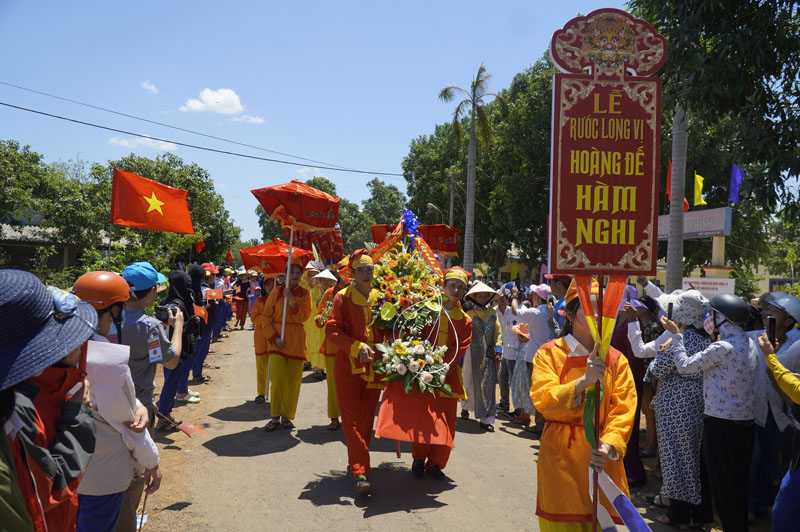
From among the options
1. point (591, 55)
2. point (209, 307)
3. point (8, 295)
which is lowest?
point (209, 307)

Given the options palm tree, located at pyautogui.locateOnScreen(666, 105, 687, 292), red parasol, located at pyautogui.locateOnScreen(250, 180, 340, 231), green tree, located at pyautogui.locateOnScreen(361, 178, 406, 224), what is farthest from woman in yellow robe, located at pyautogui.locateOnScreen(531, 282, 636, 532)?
green tree, located at pyautogui.locateOnScreen(361, 178, 406, 224)

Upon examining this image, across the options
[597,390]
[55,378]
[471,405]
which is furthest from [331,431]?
[55,378]

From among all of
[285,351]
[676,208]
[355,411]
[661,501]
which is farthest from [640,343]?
[676,208]

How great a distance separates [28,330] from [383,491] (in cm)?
425

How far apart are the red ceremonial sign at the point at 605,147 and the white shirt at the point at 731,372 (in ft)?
5.62

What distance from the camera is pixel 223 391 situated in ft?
31.0

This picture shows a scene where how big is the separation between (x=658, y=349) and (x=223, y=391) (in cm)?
715

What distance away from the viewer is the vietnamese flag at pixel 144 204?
732 cm

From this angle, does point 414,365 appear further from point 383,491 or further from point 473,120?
point 473,120

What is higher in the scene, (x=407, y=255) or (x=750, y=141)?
(x=750, y=141)

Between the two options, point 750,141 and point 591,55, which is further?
point 750,141

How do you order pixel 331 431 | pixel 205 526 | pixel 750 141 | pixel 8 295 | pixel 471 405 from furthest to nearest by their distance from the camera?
pixel 471 405 → pixel 331 431 → pixel 750 141 → pixel 205 526 → pixel 8 295

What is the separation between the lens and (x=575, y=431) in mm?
3146

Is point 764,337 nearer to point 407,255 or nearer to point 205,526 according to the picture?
point 407,255
